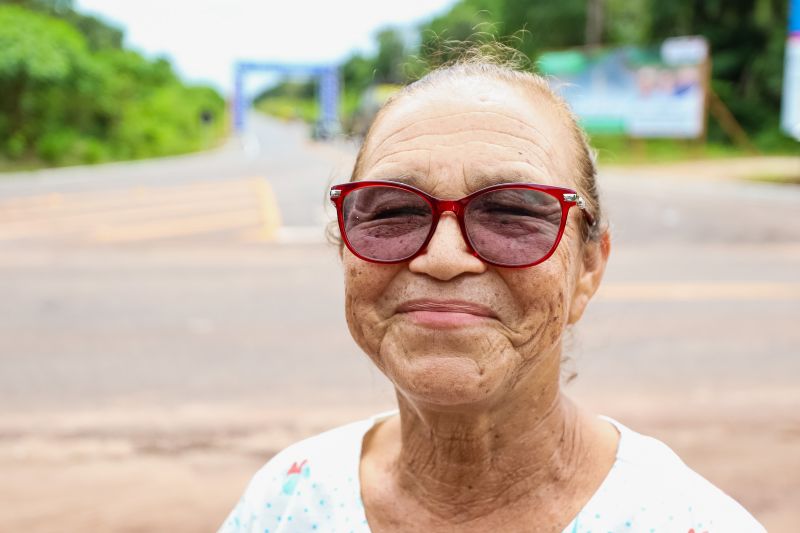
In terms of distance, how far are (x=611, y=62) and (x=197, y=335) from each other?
23.5 metres

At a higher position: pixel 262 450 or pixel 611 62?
pixel 611 62

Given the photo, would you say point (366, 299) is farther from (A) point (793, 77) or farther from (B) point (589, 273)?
(A) point (793, 77)

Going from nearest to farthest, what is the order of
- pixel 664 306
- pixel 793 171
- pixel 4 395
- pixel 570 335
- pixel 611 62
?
pixel 570 335 → pixel 4 395 → pixel 664 306 → pixel 793 171 → pixel 611 62

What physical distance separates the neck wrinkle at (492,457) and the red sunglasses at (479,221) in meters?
0.29

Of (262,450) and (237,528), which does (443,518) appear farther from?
(262,450)

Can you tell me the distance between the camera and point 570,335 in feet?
6.33

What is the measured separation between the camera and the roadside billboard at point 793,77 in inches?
746

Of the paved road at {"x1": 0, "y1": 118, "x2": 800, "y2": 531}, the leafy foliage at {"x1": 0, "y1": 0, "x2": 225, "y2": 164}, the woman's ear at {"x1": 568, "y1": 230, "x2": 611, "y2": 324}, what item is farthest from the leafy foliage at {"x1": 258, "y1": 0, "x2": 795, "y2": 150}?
the woman's ear at {"x1": 568, "y1": 230, "x2": 611, "y2": 324}

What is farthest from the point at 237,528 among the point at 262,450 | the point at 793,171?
the point at 793,171

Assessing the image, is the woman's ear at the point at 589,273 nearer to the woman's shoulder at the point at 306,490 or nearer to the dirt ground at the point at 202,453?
the woman's shoulder at the point at 306,490

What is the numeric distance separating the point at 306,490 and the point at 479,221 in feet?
1.95

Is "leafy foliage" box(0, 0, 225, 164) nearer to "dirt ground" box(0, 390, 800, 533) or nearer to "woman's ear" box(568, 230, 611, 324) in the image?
"dirt ground" box(0, 390, 800, 533)

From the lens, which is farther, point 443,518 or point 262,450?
point 262,450

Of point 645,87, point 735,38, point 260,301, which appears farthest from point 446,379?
point 735,38
